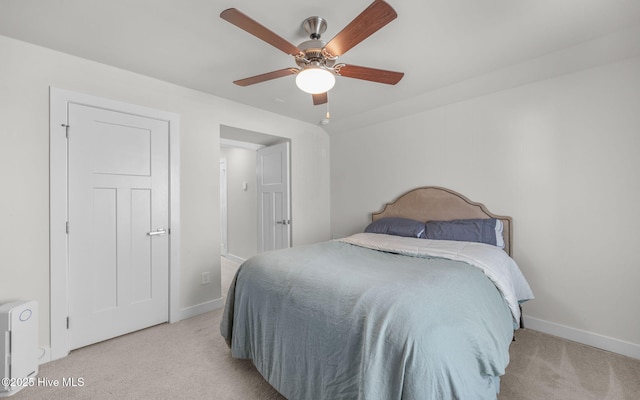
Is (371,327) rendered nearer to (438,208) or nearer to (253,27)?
(253,27)

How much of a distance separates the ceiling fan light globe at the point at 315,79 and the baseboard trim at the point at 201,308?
254 centimetres

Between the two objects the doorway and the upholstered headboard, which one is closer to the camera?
the upholstered headboard

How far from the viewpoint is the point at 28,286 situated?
1.98m

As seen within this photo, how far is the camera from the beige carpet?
1.67m

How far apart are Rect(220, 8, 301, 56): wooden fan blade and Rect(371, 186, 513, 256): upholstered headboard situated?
225 centimetres

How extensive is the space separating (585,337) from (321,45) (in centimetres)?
315

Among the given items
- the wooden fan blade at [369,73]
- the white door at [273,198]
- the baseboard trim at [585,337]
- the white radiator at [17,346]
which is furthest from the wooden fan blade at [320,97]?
the baseboard trim at [585,337]

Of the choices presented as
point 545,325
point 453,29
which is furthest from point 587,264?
point 453,29

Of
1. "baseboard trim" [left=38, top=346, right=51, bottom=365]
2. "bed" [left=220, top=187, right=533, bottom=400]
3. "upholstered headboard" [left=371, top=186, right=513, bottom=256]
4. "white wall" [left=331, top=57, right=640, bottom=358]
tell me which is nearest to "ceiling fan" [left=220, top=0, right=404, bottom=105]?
"bed" [left=220, top=187, right=533, bottom=400]

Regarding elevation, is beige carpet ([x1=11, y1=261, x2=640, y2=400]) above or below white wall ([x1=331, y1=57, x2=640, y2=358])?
below

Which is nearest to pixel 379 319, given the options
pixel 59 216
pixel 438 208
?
pixel 438 208

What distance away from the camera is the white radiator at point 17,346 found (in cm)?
168

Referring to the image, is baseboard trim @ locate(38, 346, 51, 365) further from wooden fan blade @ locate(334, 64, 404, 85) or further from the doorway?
wooden fan blade @ locate(334, 64, 404, 85)

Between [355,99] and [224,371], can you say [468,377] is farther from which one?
[355,99]
